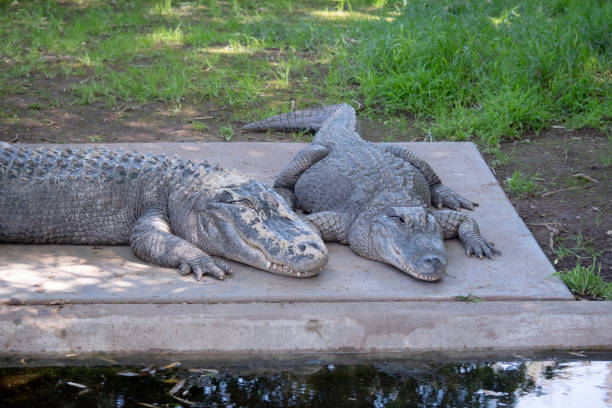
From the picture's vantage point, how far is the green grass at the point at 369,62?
7.03 m

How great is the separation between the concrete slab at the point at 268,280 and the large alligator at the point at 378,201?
0.10m

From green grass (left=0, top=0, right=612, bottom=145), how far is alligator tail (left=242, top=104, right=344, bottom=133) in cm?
40

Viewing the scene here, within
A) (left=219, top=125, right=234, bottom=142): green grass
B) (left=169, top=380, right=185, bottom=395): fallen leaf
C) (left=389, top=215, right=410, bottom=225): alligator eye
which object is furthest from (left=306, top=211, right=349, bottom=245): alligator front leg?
(left=219, top=125, right=234, bottom=142): green grass

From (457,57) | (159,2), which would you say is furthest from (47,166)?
(159,2)

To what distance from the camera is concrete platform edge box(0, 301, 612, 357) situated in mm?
3633

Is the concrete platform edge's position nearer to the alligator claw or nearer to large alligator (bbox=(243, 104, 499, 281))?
large alligator (bbox=(243, 104, 499, 281))

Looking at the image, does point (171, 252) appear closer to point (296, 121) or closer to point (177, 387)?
point (177, 387)

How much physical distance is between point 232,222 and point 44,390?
142 cm

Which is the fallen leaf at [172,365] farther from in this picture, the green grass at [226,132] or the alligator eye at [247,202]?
the green grass at [226,132]

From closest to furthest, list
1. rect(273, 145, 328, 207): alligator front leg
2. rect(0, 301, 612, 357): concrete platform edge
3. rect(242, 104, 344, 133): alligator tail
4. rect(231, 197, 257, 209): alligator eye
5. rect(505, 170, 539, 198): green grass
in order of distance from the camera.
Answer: rect(0, 301, 612, 357): concrete platform edge < rect(231, 197, 257, 209): alligator eye < rect(273, 145, 328, 207): alligator front leg < rect(505, 170, 539, 198): green grass < rect(242, 104, 344, 133): alligator tail

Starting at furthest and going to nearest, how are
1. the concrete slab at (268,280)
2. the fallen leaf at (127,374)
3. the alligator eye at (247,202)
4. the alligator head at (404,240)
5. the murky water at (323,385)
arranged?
the alligator eye at (247,202) → the alligator head at (404,240) → the concrete slab at (268,280) → the fallen leaf at (127,374) → the murky water at (323,385)

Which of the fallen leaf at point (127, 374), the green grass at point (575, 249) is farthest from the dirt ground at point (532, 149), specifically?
the fallen leaf at point (127, 374)

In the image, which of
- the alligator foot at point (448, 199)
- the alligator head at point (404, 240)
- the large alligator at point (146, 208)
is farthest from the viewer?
the alligator foot at point (448, 199)

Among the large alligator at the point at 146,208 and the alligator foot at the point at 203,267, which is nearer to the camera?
the alligator foot at the point at 203,267
